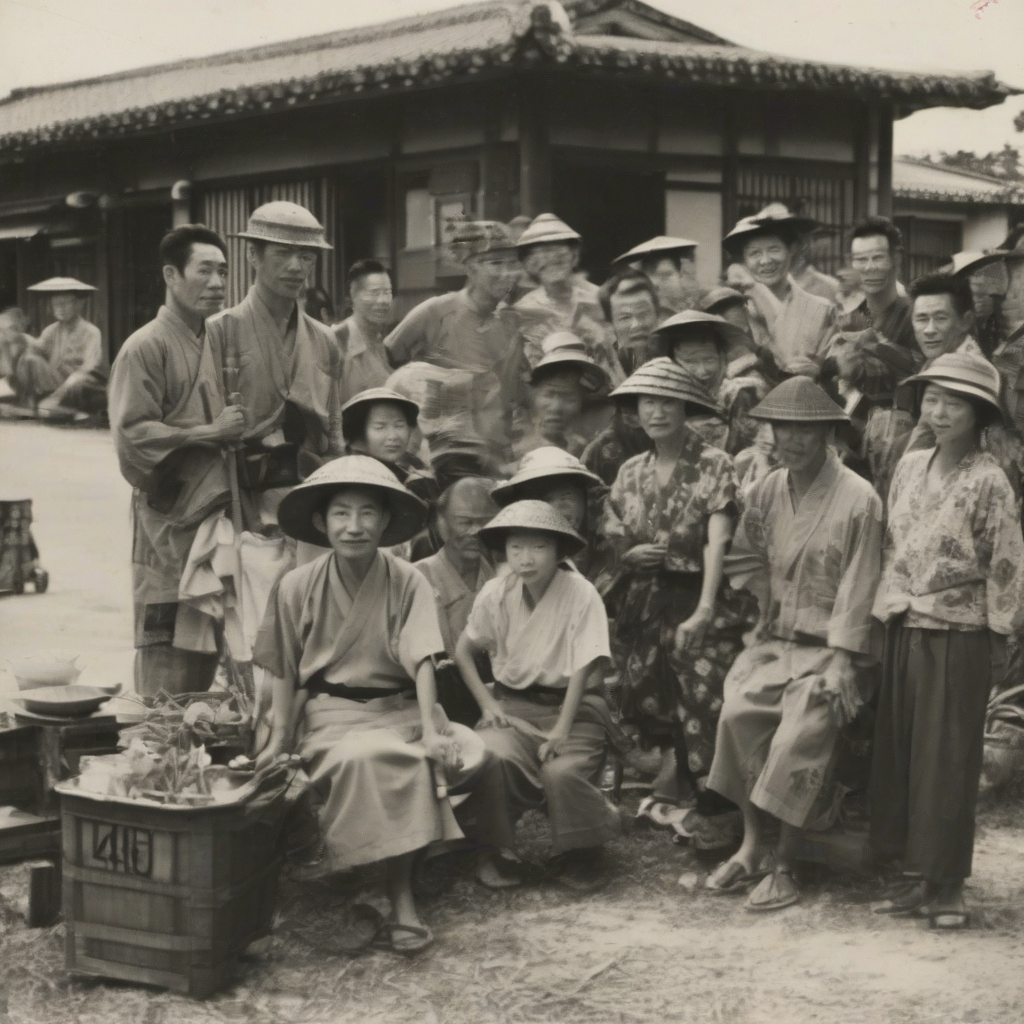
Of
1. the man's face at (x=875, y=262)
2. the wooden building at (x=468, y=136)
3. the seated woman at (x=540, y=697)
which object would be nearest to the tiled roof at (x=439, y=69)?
the wooden building at (x=468, y=136)

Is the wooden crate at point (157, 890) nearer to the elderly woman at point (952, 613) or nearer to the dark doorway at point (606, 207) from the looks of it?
the elderly woman at point (952, 613)

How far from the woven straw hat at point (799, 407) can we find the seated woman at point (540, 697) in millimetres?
795

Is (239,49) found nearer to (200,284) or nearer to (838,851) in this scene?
(200,284)

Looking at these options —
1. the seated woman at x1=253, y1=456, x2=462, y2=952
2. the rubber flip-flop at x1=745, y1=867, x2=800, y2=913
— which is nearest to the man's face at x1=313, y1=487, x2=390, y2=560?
the seated woman at x1=253, y1=456, x2=462, y2=952

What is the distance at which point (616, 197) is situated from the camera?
13.0 meters

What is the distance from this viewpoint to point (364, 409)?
5605 mm

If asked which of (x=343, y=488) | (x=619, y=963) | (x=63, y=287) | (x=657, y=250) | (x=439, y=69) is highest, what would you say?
(x=439, y=69)

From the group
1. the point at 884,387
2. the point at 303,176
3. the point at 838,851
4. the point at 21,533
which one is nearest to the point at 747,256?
the point at 884,387

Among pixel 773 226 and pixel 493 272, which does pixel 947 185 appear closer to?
pixel 773 226

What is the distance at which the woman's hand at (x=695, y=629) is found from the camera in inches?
206

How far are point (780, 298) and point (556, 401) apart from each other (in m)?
1.40

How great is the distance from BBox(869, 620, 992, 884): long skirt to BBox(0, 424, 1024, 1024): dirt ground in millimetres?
251

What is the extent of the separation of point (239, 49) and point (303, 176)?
62.2 inches

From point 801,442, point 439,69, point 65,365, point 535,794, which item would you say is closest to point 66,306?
point 65,365
